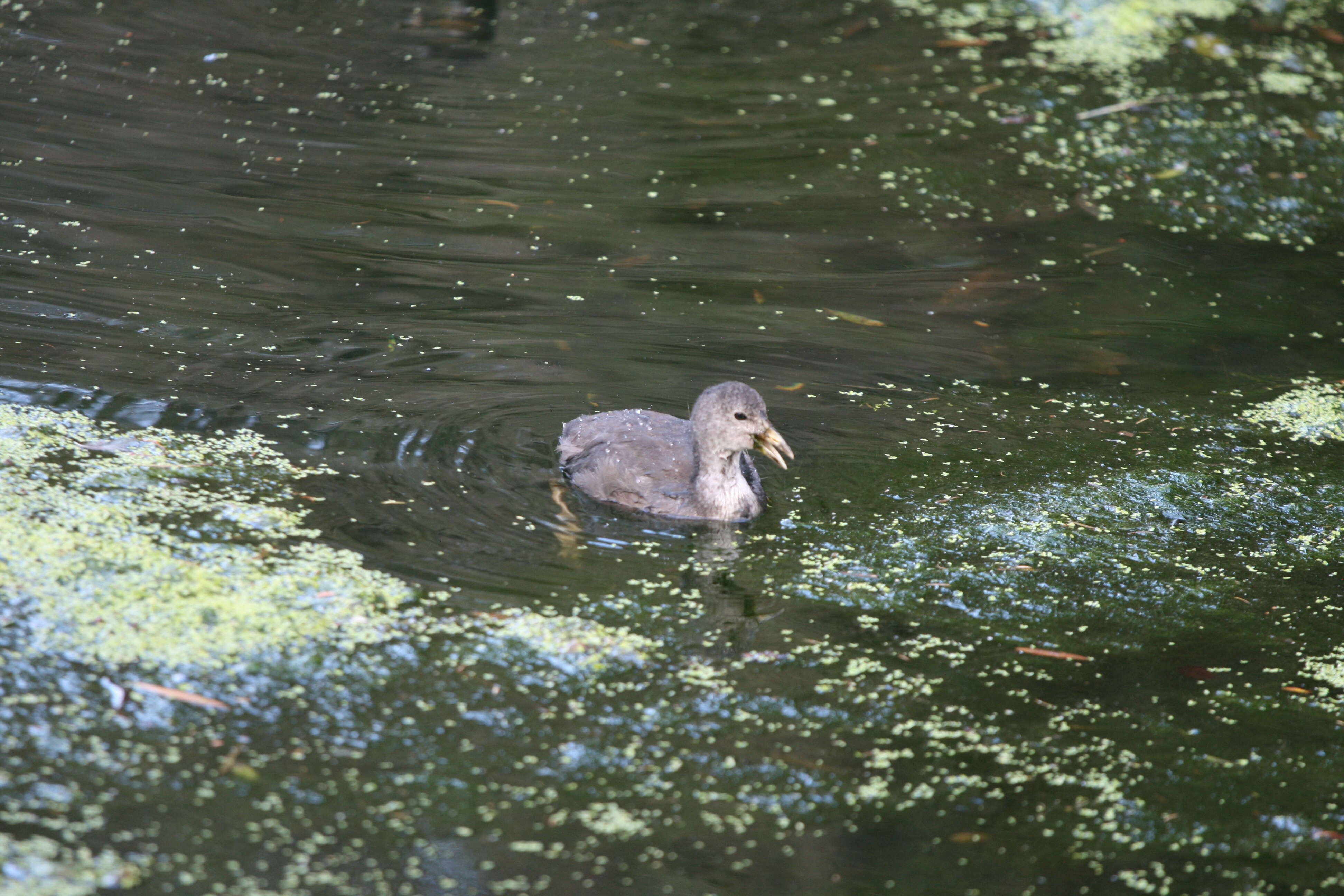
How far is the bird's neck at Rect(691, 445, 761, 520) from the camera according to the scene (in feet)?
15.0

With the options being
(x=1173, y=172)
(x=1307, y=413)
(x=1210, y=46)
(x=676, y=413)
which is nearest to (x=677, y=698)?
(x=676, y=413)

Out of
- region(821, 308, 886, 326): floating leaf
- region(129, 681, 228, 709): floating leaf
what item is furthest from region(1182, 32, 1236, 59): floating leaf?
region(129, 681, 228, 709): floating leaf

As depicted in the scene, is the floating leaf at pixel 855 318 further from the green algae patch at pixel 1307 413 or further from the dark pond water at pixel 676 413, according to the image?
the green algae patch at pixel 1307 413

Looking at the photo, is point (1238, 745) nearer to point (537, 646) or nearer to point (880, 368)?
point (537, 646)

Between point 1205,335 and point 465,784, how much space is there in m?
4.60

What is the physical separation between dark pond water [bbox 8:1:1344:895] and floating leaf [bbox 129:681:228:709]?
0.13 ft

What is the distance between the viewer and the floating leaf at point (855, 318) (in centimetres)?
616

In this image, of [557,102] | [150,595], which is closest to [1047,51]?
[557,102]

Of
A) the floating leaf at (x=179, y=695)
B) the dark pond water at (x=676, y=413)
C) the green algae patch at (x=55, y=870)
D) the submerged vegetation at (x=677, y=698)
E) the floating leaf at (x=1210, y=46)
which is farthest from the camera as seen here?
the floating leaf at (x=1210, y=46)

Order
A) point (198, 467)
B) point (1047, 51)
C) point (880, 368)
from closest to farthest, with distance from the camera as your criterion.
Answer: point (198, 467) → point (880, 368) → point (1047, 51)

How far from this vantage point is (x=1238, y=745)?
3604 millimetres

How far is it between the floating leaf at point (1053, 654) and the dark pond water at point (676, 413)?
0.02 meters

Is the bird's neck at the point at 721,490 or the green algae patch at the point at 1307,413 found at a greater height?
the bird's neck at the point at 721,490

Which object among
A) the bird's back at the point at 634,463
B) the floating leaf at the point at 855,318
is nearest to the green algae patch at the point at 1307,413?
the floating leaf at the point at 855,318
